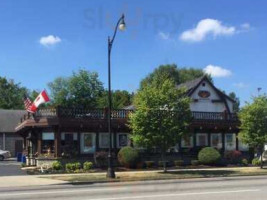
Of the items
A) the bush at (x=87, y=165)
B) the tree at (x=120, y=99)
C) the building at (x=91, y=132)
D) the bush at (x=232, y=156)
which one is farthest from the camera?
the tree at (x=120, y=99)

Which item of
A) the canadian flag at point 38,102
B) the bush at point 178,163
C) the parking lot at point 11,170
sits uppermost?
the canadian flag at point 38,102

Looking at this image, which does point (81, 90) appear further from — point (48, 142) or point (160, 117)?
point (160, 117)

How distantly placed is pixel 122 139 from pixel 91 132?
282cm

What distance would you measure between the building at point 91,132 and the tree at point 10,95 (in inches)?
2557

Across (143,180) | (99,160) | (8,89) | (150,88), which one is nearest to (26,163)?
(99,160)

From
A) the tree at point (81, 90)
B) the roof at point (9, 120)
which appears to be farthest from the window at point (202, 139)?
the tree at point (81, 90)

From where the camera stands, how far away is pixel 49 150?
37406mm

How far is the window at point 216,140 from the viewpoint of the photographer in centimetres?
4375

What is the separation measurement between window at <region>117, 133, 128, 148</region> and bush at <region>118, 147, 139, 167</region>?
3.09 meters

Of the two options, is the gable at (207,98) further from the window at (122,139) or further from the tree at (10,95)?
the tree at (10,95)

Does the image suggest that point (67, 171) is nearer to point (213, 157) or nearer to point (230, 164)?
point (213, 157)

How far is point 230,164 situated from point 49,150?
1495 centimetres

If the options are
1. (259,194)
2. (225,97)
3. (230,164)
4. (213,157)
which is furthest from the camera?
(225,97)

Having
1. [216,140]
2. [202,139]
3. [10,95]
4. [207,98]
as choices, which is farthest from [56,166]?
[10,95]
